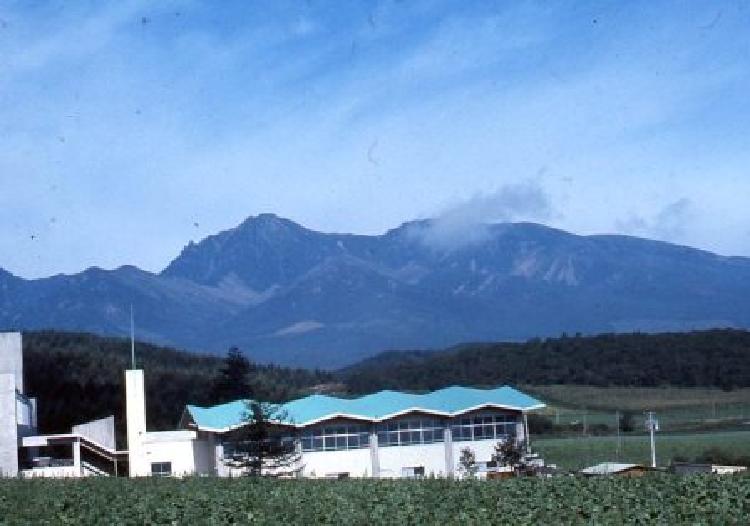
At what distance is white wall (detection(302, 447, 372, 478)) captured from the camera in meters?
54.2

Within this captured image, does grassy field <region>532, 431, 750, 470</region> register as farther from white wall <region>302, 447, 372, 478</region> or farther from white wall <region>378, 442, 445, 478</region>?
white wall <region>302, 447, 372, 478</region>

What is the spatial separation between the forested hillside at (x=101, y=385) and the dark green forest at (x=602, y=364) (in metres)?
13.8

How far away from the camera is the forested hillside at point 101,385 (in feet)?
270

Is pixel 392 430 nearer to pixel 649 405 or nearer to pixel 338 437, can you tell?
pixel 338 437

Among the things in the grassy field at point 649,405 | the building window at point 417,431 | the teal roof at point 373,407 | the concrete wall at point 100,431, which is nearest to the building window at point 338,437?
the teal roof at point 373,407

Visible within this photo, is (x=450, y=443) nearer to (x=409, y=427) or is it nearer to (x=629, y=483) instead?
(x=409, y=427)

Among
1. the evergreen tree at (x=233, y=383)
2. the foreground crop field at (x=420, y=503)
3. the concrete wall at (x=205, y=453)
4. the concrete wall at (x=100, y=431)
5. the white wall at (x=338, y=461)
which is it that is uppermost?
the evergreen tree at (x=233, y=383)

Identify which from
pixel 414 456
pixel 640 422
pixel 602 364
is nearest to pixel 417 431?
pixel 414 456

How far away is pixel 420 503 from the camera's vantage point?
74.4ft

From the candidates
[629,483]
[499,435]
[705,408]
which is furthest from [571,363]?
[629,483]

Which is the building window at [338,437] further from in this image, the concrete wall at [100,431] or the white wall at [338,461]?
the concrete wall at [100,431]

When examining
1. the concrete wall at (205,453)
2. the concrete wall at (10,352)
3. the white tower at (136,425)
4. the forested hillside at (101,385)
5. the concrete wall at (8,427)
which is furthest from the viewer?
the forested hillside at (101,385)

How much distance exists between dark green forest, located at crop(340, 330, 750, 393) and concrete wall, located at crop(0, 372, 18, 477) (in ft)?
232

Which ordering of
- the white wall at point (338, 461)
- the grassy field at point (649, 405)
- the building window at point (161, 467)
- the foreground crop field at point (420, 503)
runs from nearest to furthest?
1. the foreground crop field at point (420, 503)
2. the white wall at point (338, 461)
3. the building window at point (161, 467)
4. the grassy field at point (649, 405)
